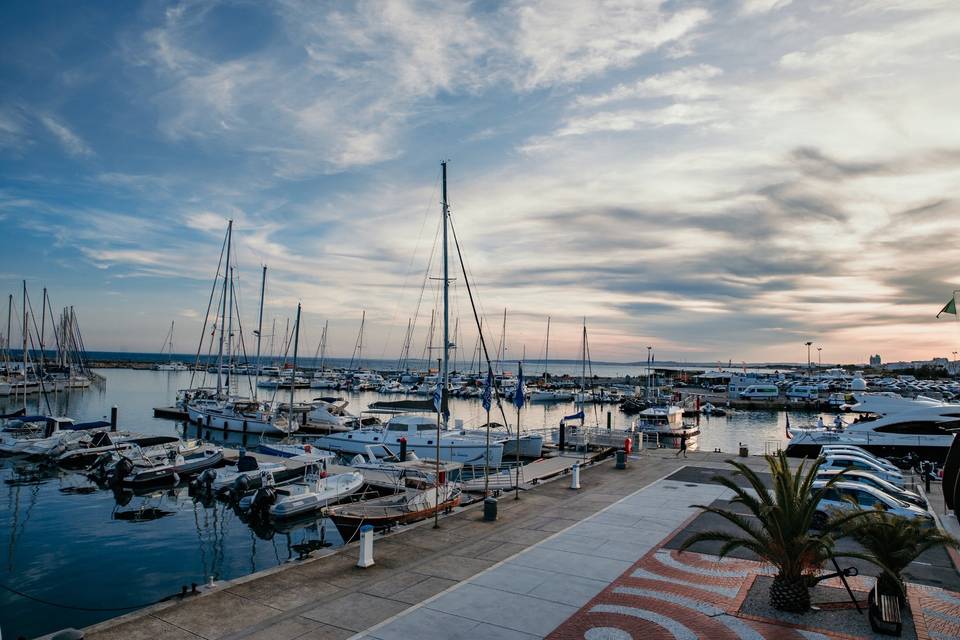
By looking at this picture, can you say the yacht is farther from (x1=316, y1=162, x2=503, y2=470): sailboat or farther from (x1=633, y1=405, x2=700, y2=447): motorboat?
(x1=316, y1=162, x2=503, y2=470): sailboat

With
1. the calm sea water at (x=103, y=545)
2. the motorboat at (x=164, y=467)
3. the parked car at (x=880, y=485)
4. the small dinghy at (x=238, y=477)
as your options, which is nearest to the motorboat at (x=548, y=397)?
the motorboat at (x=164, y=467)

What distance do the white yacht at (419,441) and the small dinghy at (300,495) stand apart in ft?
32.9

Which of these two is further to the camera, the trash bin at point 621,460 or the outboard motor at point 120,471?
the outboard motor at point 120,471

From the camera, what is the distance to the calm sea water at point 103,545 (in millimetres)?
19078

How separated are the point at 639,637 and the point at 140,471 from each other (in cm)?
3251

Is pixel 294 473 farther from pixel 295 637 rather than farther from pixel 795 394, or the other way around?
pixel 795 394

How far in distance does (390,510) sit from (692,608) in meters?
11.4

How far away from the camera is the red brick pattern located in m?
11.4

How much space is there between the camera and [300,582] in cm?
1430

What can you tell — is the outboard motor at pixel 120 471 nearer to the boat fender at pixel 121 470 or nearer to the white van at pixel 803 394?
the boat fender at pixel 121 470

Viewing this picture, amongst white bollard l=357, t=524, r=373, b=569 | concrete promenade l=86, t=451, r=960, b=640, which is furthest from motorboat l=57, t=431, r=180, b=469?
concrete promenade l=86, t=451, r=960, b=640

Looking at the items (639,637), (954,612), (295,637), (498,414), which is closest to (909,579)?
(954,612)

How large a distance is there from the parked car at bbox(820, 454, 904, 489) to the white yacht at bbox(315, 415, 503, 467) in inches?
729

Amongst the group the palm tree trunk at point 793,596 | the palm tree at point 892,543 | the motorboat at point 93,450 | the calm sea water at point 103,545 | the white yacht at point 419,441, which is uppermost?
the palm tree at point 892,543
